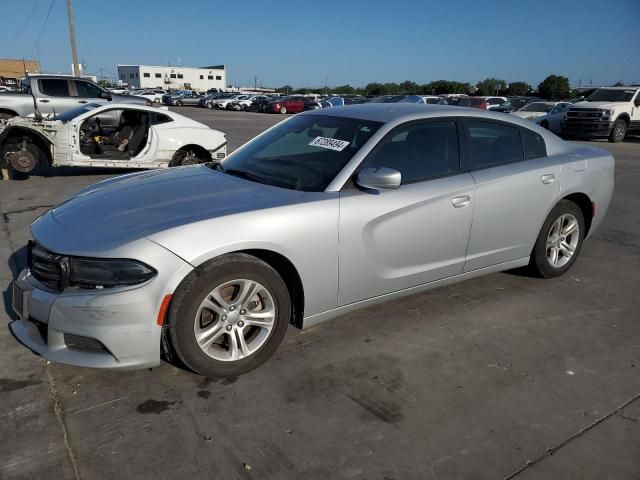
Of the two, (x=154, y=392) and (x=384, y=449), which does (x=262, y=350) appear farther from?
(x=384, y=449)

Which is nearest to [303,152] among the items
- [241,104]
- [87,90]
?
[87,90]

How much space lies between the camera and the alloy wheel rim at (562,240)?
15.1 ft

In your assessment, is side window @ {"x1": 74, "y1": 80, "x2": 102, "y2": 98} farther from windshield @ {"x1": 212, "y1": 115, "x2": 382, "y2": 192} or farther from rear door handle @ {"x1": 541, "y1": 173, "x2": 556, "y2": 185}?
rear door handle @ {"x1": 541, "y1": 173, "x2": 556, "y2": 185}

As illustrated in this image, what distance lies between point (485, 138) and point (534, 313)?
1.43m

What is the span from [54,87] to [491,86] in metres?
62.8

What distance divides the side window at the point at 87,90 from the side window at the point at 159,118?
5618 mm

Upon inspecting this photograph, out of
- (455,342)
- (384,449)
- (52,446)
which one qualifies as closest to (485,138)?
(455,342)

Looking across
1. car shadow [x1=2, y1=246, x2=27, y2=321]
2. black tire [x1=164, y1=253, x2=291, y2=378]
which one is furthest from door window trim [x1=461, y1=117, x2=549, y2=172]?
car shadow [x1=2, y1=246, x2=27, y2=321]

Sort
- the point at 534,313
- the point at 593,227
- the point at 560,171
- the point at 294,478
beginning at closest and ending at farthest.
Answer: the point at 294,478, the point at 534,313, the point at 560,171, the point at 593,227

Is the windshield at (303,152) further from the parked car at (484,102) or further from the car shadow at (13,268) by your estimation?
the parked car at (484,102)

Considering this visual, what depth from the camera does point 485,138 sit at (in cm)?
413

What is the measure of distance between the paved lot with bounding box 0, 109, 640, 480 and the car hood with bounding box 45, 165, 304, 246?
893mm

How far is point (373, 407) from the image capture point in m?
2.82

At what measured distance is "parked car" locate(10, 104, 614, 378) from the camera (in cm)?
273
